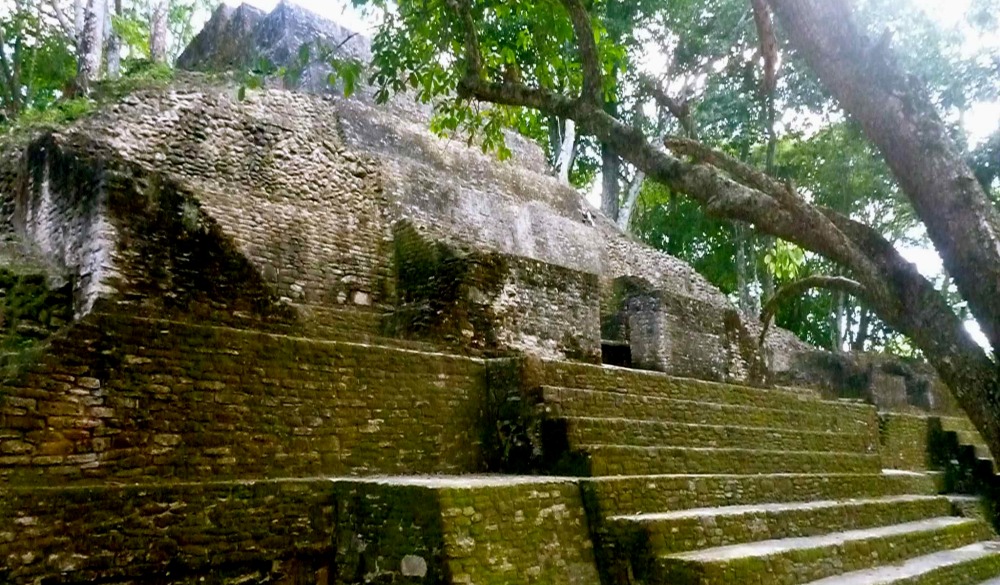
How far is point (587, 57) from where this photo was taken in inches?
183

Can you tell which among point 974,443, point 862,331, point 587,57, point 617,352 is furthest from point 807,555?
point 862,331

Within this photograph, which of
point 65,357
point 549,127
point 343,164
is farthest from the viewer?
point 549,127

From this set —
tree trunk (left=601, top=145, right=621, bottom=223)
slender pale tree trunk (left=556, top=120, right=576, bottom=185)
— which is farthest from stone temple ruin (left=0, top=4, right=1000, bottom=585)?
tree trunk (left=601, top=145, right=621, bottom=223)

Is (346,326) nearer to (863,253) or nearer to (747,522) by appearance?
(747,522)

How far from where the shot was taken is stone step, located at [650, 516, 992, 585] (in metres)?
4.33

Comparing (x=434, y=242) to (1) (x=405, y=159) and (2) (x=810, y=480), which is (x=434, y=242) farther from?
(2) (x=810, y=480)

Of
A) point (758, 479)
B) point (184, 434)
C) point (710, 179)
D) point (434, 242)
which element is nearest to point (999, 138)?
point (758, 479)

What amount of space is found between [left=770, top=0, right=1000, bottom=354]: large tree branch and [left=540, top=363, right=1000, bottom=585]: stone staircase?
238 cm

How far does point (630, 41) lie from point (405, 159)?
850 centimetres

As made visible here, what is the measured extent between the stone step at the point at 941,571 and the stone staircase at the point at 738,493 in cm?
2

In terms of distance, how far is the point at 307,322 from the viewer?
7004 mm

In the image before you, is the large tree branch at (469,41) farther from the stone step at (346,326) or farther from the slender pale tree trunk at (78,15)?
the slender pale tree trunk at (78,15)

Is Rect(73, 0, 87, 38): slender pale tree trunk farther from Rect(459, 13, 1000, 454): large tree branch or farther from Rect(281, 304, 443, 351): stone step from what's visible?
Rect(459, 13, 1000, 454): large tree branch

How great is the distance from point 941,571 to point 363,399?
440 cm
